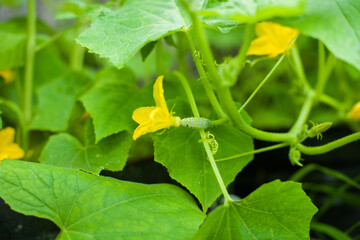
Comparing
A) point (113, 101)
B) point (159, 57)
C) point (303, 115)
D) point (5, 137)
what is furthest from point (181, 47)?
point (5, 137)

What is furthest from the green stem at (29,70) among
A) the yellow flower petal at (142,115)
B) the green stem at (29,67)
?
the yellow flower petal at (142,115)

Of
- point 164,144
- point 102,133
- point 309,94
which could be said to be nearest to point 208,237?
point 164,144

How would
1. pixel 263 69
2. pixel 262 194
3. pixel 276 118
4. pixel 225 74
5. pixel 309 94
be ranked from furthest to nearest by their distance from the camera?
pixel 263 69 < pixel 276 118 < pixel 309 94 < pixel 262 194 < pixel 225 74

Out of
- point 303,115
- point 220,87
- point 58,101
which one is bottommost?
point 58,101

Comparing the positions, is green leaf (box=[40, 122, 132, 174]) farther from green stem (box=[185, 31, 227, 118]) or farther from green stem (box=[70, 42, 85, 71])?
green stem (box=[70, 42, 85, 71])

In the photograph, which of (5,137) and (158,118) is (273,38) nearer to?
(158,118)

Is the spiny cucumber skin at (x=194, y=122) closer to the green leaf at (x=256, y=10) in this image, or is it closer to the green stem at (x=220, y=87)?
the green stem at (x=220, y=87)

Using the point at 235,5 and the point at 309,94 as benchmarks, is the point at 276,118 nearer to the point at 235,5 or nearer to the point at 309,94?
the point at 309,94
